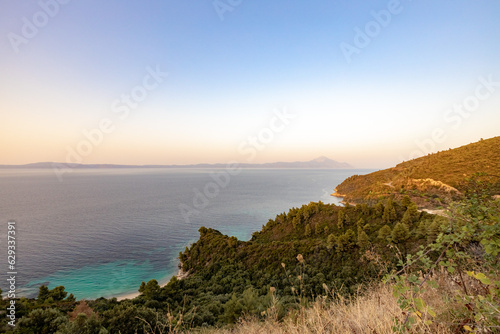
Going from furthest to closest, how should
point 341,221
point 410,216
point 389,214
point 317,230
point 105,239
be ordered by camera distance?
1. point 105,239
2. point 317,230
3. point 341,221
4. point 389,214
5. point 410,216

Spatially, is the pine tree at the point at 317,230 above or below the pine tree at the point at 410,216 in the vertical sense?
below

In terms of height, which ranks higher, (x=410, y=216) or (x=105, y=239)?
(x=410, y=216)

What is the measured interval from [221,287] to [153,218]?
4720cm

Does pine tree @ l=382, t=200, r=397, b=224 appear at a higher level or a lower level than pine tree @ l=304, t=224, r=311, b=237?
higher

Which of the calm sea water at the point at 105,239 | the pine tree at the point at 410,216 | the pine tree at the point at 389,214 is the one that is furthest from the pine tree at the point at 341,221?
the calm sea water at the point at 105,239

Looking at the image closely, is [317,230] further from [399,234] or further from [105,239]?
[105,239]

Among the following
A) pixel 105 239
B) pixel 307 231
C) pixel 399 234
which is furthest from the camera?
pixel 105 239

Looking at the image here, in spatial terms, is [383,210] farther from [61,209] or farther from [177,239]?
[61,209]

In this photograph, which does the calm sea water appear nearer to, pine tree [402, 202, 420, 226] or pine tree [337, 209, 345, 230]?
pine tree [337, 209, 345, 230]

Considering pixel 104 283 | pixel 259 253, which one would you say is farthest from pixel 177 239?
pixel 259 253

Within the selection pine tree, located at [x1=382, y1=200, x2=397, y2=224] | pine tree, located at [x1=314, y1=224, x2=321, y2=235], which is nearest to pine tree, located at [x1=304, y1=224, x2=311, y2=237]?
pine tree, located at [x1=314, y1=224, x2=321, y2=235]

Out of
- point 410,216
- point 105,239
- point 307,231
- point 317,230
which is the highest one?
point 410,216

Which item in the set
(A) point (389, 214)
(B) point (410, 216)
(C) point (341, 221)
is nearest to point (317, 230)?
(C) point (341, 221)

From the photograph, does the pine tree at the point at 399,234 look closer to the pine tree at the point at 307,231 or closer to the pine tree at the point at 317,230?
the pine tree at the point at 317,230
